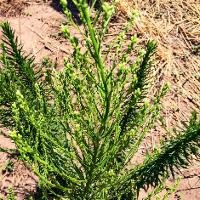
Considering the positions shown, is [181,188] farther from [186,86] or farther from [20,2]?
[20,2]

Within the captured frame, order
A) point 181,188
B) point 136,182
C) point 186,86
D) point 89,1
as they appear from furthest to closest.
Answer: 1. point 89,1
2. point 186,86
3. point 181,188
4. point 136,182

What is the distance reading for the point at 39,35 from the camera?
4.51 m

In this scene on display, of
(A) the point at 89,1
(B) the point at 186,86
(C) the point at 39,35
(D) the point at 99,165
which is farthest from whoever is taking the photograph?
(A) the point at 89,1

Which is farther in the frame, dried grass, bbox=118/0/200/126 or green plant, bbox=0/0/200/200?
dried grass, bbox=118/0/200/126

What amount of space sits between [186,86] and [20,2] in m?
2.60

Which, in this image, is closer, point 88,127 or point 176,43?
point 88,127

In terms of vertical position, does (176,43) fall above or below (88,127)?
below

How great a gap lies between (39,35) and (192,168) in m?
2.63

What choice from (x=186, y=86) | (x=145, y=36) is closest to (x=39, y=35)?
(x=145, y=36)

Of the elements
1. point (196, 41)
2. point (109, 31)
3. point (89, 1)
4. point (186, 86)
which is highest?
point (89, 1)

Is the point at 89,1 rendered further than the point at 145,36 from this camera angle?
Yes

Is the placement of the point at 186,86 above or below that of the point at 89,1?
below

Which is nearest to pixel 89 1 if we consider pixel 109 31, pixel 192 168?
pixel 109 31

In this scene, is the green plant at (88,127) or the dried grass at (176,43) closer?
the green plant at (88,127)
